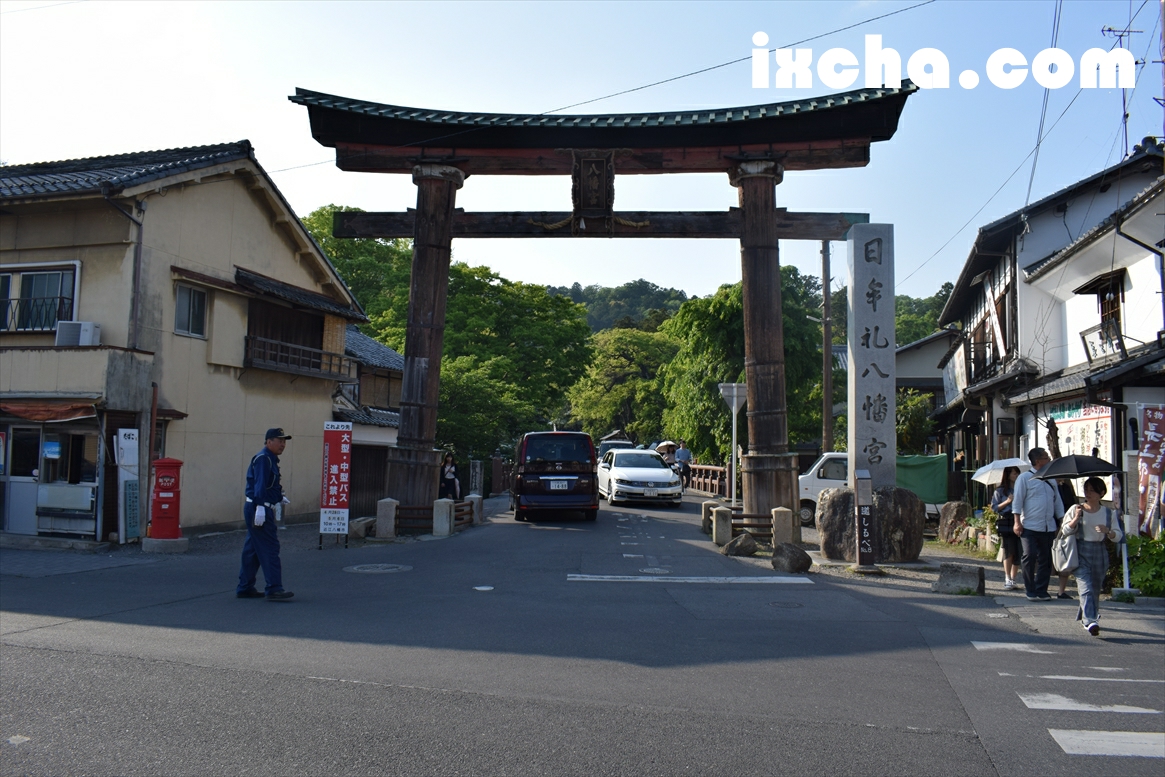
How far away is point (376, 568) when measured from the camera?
472 inches

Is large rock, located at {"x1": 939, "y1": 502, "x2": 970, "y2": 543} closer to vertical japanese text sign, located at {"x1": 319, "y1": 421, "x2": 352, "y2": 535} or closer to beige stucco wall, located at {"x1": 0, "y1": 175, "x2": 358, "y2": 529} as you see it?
vertical japanese text sign, located at {"x1": 319, "y1": 421, "x2": 352, "y2": 535}

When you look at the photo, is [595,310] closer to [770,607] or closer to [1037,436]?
[1037,436]

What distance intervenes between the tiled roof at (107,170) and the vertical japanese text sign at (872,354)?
1262cm

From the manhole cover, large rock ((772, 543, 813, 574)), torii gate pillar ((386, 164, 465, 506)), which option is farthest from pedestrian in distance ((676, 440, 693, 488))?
the manhole cover

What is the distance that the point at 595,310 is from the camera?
343ft

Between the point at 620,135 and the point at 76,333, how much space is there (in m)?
10.6

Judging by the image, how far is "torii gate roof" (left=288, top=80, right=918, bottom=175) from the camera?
48.8 ft

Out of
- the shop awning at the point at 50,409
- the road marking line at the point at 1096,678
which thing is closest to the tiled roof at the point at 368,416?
the shop awning at the point at 50,409

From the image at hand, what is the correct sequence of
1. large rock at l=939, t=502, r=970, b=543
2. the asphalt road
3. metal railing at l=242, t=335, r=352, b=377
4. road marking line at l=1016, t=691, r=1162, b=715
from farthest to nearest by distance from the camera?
metal railing at l=242, t=335, r=352, b=377
large rock at l=939, t=502, r=970, b=543
road marking line at l=1016, t=691, r=1162, b=715
the asphalt road

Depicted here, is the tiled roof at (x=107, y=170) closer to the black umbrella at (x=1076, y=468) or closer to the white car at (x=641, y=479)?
the white car at (x=641, y=479)

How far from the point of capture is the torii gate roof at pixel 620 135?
1488cm

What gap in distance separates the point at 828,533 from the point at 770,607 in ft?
12.9

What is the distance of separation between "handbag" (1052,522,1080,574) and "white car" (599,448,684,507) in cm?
1644

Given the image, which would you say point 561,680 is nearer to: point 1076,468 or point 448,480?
point 1076,468
